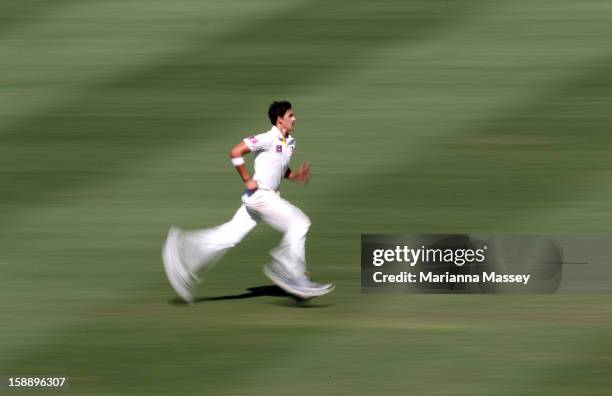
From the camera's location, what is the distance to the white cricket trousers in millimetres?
12031

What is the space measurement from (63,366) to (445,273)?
3.93 metres

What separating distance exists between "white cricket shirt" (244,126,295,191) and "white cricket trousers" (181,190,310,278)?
12cm

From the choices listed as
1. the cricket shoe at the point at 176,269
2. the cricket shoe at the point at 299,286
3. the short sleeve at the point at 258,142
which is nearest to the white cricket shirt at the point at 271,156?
the short sleeve at the point at 258,142

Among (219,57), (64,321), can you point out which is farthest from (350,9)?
(64,321)

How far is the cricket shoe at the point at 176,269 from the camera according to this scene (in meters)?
12.3

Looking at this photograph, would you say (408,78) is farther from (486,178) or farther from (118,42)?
(118,42)

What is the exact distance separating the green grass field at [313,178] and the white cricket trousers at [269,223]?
1.41 feet

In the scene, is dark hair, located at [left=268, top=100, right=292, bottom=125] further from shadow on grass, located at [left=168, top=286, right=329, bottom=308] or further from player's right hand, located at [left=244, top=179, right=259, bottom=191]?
shadow on grass, located at [left=168, top=286, right=329, bottom=308]

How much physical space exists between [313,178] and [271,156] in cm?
381

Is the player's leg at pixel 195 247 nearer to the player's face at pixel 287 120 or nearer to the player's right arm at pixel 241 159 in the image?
the player's right arm at pixel 241 159

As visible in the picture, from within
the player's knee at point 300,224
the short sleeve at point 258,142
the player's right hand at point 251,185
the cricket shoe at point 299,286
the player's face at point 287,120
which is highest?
the player's face at point 287,120

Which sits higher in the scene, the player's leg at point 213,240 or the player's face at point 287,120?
the player's face at point 287,120

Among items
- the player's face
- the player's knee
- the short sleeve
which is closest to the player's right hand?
the short sleeve

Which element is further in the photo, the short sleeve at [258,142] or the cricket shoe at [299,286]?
the cricket shoe at [299,286]
